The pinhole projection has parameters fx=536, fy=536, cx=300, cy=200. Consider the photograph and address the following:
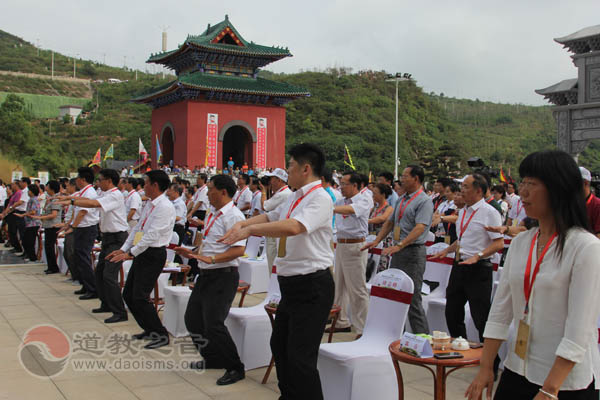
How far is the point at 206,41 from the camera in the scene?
26156 millimetres

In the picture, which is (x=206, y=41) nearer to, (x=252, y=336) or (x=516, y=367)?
(x=252, y=336)

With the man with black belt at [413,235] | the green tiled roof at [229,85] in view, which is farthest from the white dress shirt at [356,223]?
the green tiled roof at [229,85]

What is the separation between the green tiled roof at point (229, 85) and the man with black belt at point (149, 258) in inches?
783

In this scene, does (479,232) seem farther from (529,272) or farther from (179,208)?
(179,208)

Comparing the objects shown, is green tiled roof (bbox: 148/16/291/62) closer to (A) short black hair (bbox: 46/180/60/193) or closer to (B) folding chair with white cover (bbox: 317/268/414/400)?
(A) short black hair (bbox: 46/180/60/193)

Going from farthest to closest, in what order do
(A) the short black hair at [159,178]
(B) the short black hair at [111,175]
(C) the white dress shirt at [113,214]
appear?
(B) the short black hair at [111,175] → (C) the white dress shirt at [113,214] → (A) the short black hair at [159,178]

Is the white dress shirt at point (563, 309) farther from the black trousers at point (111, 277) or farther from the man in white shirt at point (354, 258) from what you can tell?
the black trousers at point (111, 277)

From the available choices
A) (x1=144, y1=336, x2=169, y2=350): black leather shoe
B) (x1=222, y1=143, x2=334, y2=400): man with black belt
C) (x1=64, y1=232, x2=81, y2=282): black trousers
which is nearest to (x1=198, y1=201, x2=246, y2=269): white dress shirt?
(x1=222, y1=143, x2=334, y2=400): man with black belt

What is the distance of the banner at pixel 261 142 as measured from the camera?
88.7 feet

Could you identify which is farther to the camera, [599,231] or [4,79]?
[4,79]

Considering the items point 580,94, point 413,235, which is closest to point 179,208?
point 413,235

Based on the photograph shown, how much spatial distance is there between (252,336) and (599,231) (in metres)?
2.80

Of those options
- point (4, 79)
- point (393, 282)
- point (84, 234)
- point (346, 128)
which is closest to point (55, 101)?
point (4, 79)

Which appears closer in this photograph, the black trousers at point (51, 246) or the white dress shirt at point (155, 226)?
the white dress shirt at point (155, 226)
